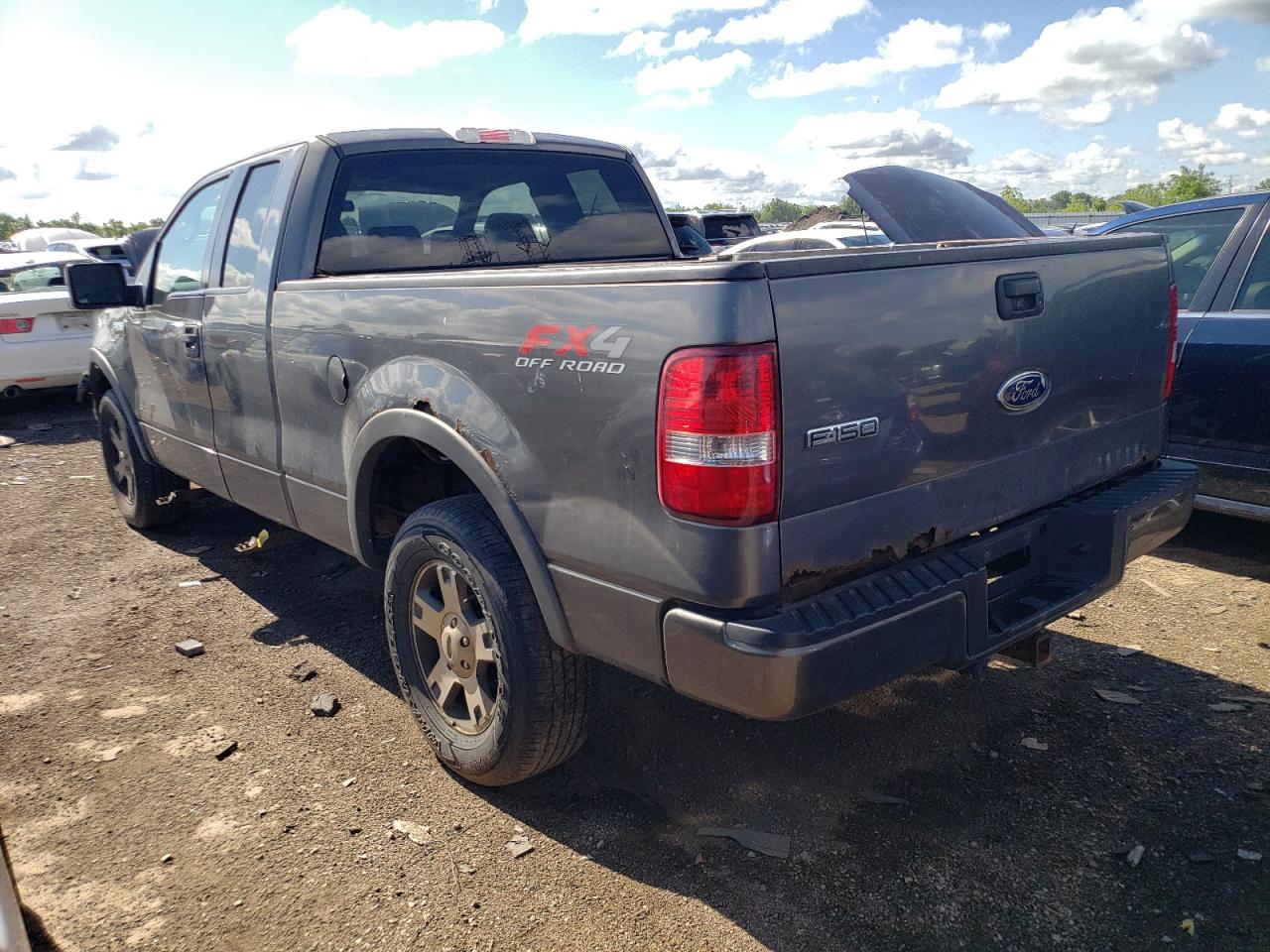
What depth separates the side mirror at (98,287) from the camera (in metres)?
4.66

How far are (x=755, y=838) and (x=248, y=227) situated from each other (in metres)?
3.12

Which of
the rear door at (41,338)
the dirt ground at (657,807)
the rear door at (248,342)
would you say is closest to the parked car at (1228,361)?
the dirt ground at (657,807)

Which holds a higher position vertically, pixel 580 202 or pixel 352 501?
pixel 580 202

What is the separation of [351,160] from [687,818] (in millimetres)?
2703

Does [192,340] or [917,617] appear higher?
[192,340]

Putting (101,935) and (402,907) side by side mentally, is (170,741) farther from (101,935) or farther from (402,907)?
→ (402,907)

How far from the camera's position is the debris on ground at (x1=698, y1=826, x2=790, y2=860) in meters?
2.71

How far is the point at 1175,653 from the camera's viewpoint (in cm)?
Result: 383

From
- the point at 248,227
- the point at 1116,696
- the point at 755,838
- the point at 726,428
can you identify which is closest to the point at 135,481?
the point at 248,227

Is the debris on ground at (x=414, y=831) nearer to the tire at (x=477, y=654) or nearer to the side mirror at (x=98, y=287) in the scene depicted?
the tire at (x=477, y=654)

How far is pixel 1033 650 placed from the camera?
282 centimetres

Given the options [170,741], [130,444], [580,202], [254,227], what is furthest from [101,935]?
[130,444]

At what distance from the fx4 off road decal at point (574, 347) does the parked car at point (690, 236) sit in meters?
2.91

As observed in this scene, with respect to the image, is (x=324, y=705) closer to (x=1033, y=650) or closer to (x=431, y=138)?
(x=431, y=138)
